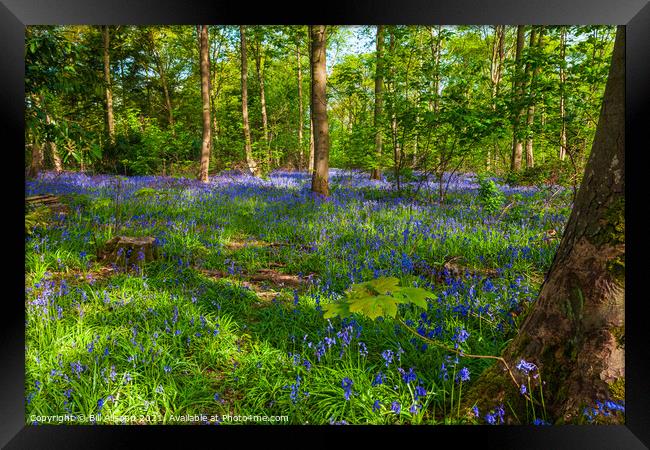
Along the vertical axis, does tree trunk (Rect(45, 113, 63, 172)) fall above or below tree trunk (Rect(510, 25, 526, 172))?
below

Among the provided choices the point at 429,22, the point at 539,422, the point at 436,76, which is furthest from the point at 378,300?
the point at 436,76

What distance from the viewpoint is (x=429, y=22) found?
1.80m

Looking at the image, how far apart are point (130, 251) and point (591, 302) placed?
12.9 feet

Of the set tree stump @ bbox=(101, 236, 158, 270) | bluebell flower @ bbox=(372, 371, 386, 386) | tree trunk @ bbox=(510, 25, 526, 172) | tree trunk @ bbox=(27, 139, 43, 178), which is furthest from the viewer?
tree trunk @ bbox=(510, 25, 526, 172)

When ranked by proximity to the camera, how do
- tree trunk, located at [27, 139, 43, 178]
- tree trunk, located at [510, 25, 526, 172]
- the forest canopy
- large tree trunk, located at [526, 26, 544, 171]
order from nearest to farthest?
tree trunk, located at [27, 139, 43, 178] < the forest canopy < large tree trunk, located at [526, 26, 544, 171] < tree trunk, located at [510, 25, 526, 172]

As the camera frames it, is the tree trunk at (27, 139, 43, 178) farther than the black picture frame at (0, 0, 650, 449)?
Yes

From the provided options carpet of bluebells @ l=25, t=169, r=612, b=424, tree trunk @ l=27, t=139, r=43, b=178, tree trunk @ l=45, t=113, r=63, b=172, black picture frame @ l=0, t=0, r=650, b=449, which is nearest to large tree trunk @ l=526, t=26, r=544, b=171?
carpet of bluebells @ l=25, t=169, r=612, b=424

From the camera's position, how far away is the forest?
5.59ft

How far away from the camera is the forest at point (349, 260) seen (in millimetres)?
1704

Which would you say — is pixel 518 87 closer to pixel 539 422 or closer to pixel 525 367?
pixel 525 367

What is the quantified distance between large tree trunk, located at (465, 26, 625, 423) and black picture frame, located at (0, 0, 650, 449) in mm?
106

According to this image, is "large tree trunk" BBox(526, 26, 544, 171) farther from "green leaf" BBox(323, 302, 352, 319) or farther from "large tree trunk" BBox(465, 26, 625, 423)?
"green leaf" BBox(323, 302, 352, 319)

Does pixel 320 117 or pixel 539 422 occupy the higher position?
pixel 320 117

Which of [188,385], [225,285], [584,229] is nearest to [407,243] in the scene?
[225,285]
